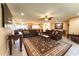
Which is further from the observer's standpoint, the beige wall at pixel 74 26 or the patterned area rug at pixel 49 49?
the beige wall at pixel 74 26

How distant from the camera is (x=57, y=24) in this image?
13.5 ft

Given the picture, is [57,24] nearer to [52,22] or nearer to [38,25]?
[52,22]

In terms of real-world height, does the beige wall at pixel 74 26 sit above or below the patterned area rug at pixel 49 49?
above

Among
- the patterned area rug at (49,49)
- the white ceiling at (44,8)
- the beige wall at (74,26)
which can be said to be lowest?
the patterned area rug at (49,49)

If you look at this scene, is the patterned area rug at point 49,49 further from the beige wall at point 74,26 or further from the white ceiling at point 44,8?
the white ceiling at point 44,8

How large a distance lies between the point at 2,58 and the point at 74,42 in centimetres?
316

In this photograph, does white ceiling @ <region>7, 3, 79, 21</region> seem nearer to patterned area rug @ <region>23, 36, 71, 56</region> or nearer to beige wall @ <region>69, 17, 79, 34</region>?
beige wall @ <region>69, 17, 79, 34</region>

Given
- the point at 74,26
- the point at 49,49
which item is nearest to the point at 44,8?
the point at 74,26

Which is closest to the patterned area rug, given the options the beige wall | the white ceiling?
the beige wall

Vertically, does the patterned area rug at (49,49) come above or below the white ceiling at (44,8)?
below

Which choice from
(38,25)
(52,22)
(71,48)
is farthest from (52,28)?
(71,48)

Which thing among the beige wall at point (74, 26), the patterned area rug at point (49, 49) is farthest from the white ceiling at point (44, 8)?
the patterned area rug at point (49, 49)

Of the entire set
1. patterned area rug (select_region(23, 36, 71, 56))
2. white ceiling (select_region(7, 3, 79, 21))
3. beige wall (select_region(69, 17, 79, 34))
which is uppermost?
white ceiling (select_region(7, 3, 79, 21))

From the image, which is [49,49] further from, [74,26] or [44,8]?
[44,8]
